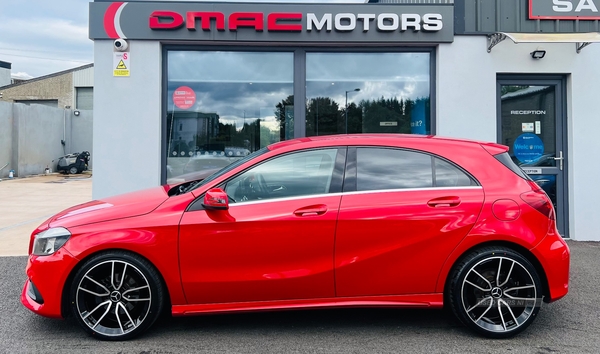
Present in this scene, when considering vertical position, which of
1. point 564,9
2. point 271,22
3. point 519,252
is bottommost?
point 519,252

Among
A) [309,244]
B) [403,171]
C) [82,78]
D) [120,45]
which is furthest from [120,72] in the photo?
[82,78]

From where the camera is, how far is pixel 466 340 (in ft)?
12.4

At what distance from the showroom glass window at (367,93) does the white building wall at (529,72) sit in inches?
15.6

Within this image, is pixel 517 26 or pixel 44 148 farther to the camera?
pixel 44 148

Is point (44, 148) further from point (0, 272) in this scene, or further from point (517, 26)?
point (517, 26)

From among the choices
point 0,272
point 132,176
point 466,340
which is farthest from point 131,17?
point 466,340

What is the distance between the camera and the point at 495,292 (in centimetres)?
379

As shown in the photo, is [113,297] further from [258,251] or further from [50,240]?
[258,251]

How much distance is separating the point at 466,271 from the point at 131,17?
5.95 metres

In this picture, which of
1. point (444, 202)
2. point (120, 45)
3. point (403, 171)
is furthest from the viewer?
point (120, 45)

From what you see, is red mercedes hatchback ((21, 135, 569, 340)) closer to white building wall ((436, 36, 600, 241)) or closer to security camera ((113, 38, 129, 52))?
white building wall ((436, 36, 600, 241))

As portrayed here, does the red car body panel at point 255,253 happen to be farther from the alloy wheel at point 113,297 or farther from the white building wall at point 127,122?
the white building wall at point 127,122

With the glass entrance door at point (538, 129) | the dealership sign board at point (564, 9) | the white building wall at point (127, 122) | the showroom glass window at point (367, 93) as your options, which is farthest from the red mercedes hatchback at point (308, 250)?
the dealership sign board at point (564, 9)

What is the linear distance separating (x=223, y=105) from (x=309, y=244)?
176 inches
